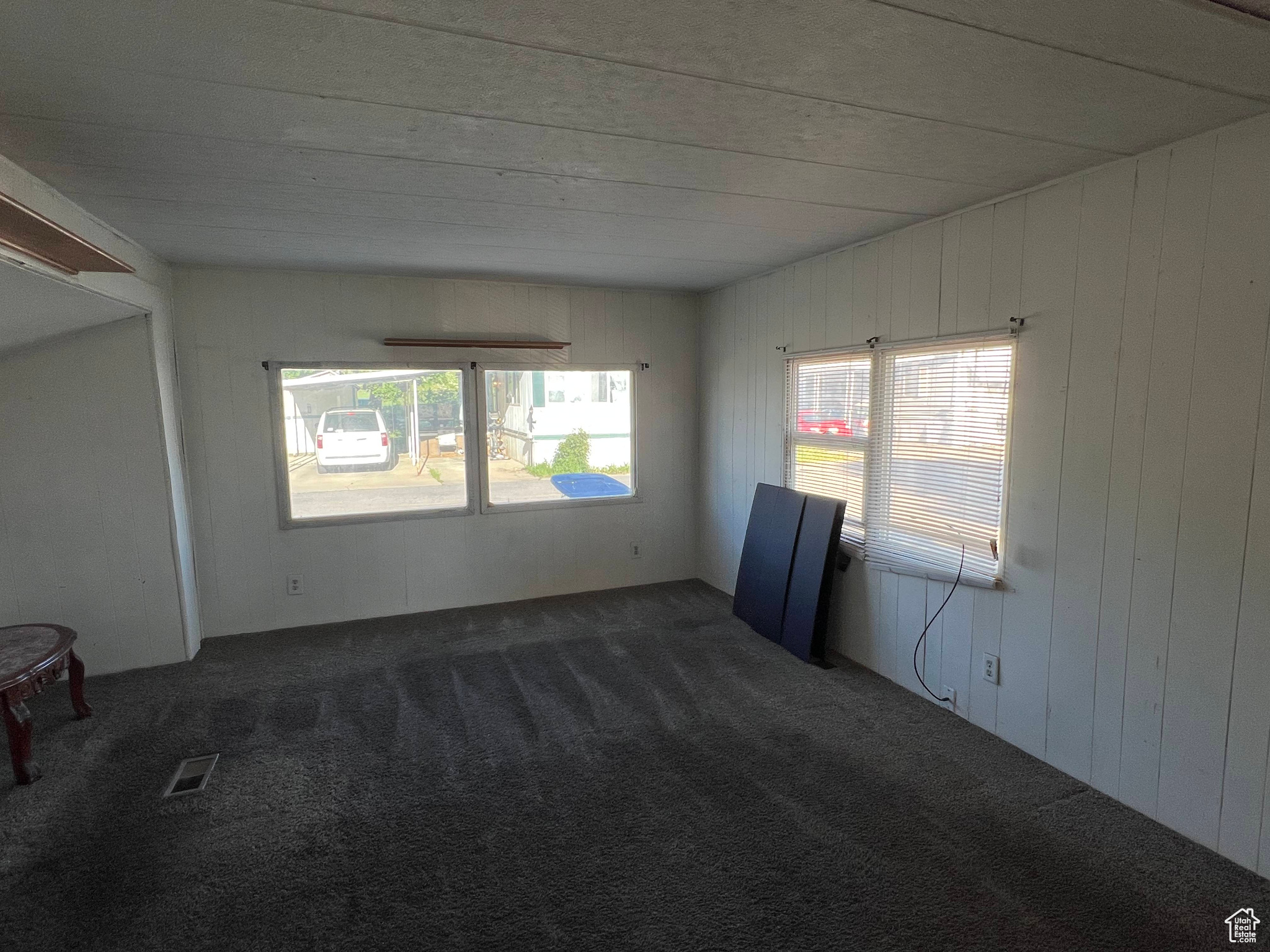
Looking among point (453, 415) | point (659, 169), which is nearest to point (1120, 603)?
point (659, 169)

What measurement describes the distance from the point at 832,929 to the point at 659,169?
2.49 m

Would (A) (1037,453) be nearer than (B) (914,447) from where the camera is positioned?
Yes

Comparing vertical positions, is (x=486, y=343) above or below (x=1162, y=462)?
above

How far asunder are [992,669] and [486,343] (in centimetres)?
357

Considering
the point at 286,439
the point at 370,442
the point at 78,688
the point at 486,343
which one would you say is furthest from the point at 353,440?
the point at 78,688

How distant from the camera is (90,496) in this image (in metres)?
3.49

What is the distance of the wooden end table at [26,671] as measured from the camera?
2.48 meters

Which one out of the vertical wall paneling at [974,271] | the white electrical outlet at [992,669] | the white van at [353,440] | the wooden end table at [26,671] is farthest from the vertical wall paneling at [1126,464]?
the wooden end table at [26,671]

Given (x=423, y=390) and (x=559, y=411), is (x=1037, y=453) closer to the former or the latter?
(x=559, y=411)

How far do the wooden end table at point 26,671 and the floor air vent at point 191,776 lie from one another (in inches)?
21.2

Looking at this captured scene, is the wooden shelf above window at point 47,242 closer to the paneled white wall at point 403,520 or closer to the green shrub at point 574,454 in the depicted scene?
the paneled white wall at point 403,520

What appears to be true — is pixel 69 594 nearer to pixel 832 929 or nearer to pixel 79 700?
pixel 79 700

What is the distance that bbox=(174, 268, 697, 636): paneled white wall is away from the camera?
3.98m

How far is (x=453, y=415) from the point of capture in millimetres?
4531
